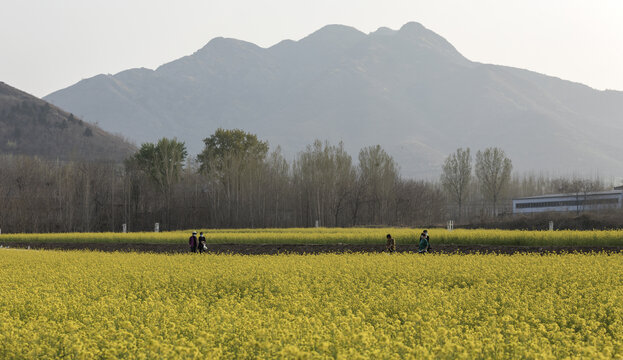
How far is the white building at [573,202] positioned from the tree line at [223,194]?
3.27m

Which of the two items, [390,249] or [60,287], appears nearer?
[60,287]

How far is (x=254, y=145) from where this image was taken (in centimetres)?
7881

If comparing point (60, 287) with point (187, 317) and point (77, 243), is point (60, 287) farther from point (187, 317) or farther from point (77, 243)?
point (77, 243)

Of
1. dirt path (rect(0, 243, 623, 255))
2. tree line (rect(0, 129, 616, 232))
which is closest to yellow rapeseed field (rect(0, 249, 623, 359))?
dirt path (rect(0, 243, 623, 255))

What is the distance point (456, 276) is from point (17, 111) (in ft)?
490

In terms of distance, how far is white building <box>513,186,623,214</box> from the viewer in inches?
3044

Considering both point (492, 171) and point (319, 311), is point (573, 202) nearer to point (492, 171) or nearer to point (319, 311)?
point (492, 171)

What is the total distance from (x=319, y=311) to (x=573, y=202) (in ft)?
262

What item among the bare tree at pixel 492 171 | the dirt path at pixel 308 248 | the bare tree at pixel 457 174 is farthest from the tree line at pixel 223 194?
the dirt path at pixel 308 248

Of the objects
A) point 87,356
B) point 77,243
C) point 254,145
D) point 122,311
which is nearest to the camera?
point 87,356

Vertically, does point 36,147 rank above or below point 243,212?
above

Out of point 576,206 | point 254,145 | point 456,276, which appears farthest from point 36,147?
point 456,276

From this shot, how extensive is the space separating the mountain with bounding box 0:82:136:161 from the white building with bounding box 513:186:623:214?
284 ft

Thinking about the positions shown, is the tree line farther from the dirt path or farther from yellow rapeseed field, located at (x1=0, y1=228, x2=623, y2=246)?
the dirt path
